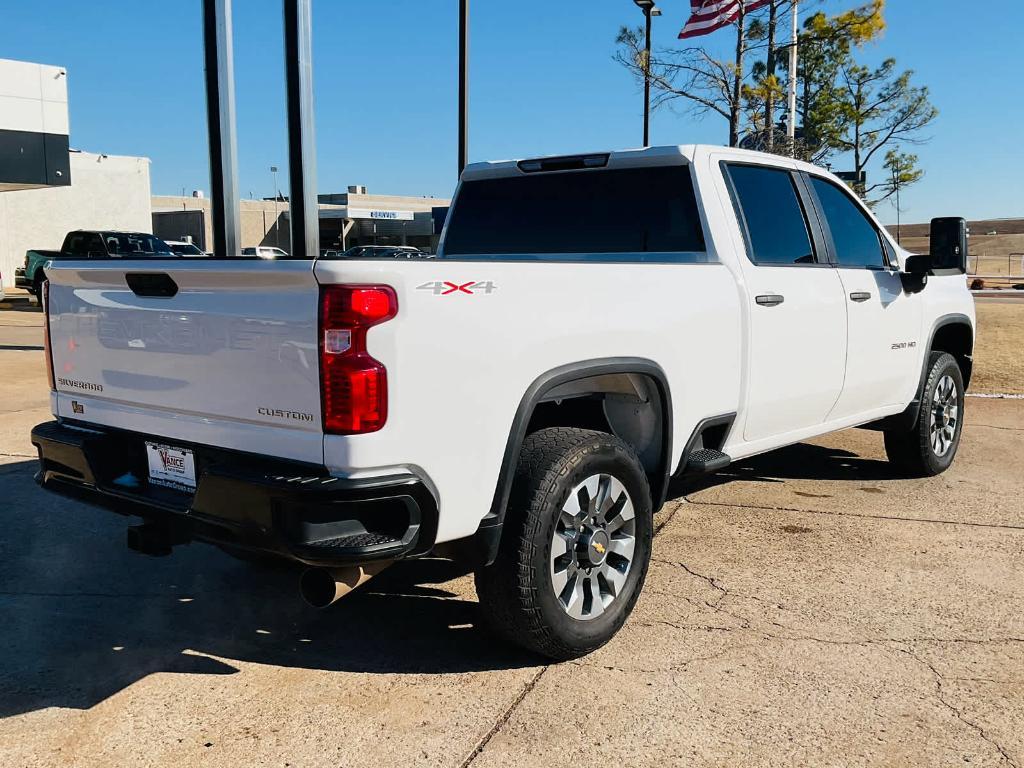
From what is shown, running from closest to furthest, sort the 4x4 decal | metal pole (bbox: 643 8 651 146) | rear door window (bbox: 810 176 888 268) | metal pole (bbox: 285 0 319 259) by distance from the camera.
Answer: the 4x4 decal, rear door window (bbox: 810 176 888 268), metal pole (bbox: 285 0 319 259), metal pole (bbox: 643 8 651 146)

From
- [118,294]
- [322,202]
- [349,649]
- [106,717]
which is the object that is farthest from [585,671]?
[322,202]

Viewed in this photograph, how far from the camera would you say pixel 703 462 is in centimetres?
441

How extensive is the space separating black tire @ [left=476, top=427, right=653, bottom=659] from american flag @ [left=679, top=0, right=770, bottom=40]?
14462mm

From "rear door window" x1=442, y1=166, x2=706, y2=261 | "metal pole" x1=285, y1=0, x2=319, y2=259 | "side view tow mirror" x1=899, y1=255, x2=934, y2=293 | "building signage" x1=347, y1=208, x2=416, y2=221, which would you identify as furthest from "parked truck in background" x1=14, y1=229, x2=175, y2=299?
"building signage" x1=347, y1=208, x2=416, y2=221

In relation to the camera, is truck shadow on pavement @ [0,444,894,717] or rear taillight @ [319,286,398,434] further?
truck shadow on pavement @ [0,444,894,717]

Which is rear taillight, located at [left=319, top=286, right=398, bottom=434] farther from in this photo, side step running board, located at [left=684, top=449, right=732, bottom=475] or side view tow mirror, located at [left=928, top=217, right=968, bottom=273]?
side view tow mirror, located at [left=928, top=217, right=968, bottom=273]

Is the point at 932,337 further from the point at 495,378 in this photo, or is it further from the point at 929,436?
the point at 495,378

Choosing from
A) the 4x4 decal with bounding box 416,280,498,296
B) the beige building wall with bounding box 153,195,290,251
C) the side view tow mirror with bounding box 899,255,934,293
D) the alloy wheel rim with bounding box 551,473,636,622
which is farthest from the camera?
the beige building wall with bounding box 153,195,290,251

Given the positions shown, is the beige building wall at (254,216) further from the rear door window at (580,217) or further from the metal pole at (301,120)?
the rear door window at (580,217)

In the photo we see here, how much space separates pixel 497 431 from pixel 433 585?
60.9 inches

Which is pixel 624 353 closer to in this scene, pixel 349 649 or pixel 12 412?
pixel 349 649

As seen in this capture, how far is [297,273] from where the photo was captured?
9.62ft

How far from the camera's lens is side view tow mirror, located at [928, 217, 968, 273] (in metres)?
5.74

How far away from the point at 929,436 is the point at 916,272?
4.08 feet
